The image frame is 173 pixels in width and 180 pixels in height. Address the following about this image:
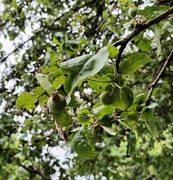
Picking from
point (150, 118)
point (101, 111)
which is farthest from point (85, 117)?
point (150, 118)

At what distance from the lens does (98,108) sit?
3.44 feet

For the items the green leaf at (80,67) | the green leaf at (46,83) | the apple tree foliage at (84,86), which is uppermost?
the green leaf at (80,67)

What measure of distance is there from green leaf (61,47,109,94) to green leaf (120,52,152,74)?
0.42 feet

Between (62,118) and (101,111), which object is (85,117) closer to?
(101,111)

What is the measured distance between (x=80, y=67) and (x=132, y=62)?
16 cm

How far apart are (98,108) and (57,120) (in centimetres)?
30

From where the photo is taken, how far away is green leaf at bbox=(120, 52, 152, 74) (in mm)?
733

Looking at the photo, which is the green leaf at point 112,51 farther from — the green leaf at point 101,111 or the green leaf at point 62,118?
the green leaf at point 101,111

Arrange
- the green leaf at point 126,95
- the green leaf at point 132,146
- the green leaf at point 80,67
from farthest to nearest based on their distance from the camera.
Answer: the green leaf at point 132,146 < the green leaf at point 126,95 < the green leaf at point 80,67

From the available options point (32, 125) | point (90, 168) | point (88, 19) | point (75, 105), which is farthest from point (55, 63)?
point (88, 19)

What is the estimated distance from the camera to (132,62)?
0.74 metres

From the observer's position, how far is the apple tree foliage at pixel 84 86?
708mm

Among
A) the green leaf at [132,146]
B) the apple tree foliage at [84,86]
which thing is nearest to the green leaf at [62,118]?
the apple tree foliage at [84,86]

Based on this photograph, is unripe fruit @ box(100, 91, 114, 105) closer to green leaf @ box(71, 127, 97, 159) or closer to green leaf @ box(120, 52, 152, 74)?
green leaf @ box(120, 52, 152, 74)
